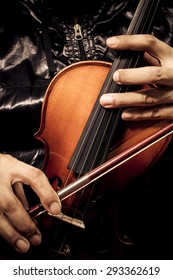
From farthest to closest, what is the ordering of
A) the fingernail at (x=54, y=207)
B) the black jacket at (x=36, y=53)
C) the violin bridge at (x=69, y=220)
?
the black jacket at (x=36, y=53) < the violin bridge at (x=69, y=220) < the fingernail at (x=54, y=207)

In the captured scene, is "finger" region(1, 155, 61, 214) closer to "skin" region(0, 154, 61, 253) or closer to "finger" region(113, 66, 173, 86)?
"skin" region(0, 154, 61, 253)

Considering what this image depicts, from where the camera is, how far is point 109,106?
71cm

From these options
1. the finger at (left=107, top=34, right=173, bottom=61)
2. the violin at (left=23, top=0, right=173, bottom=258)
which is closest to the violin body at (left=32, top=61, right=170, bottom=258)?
the violin at (left=23, top=0, right=173, bottom=258)

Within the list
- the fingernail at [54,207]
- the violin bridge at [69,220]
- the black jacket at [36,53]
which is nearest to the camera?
the fingernail at [54,207]

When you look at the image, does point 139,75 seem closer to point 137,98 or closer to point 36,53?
point 137,98

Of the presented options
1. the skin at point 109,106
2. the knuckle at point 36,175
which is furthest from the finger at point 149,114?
the knuckle at point 36,175

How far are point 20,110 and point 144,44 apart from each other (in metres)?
0.54

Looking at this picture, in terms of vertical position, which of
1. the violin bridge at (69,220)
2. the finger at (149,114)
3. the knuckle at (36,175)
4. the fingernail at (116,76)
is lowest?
the violin bridge at (69,220)

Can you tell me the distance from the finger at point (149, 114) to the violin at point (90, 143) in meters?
0.02

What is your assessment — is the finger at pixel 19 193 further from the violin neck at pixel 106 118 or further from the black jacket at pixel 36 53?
the black jacket at pixel 36 53

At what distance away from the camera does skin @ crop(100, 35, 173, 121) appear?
67 centimetres

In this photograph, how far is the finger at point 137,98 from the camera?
688 millimetres

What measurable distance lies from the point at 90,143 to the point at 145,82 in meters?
0.21

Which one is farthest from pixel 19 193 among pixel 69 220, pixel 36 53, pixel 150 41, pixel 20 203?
pixel 36 53
